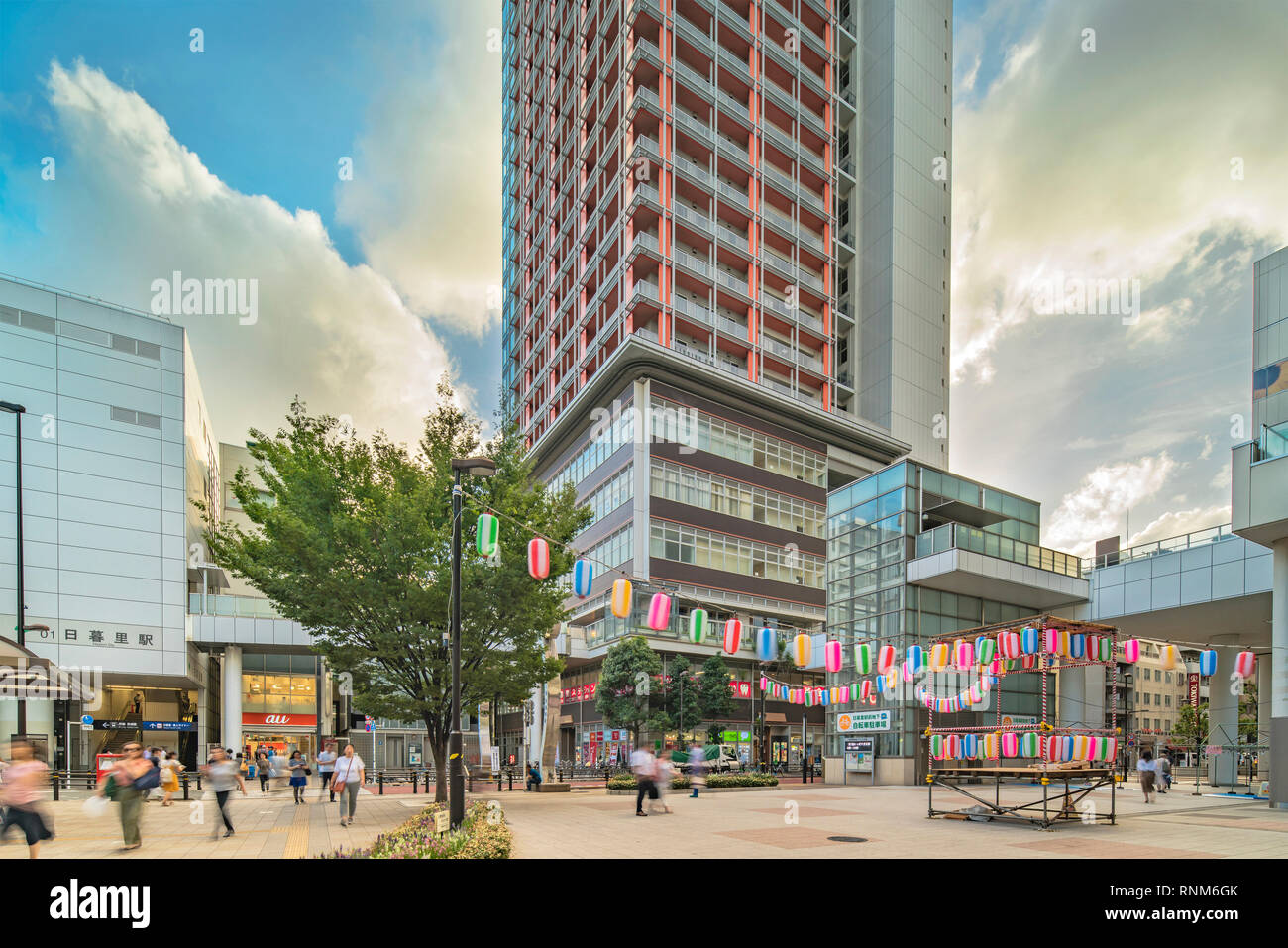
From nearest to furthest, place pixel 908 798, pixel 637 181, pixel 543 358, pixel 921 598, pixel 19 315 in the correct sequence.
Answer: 1. pixel 908 798
2. pixel 921 598
3. pixel 19 315
4. pixel 637 181
5. pixel 543 358

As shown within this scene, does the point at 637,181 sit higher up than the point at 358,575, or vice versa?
the point at 637,181

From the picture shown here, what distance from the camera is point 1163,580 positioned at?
30.9m

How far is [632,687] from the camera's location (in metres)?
44.1

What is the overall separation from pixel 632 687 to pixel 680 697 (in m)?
3.17

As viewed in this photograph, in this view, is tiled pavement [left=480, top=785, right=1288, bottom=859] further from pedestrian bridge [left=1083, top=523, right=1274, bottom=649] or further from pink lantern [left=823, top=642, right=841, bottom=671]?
pedestrian bridge [left=1083, top=523, right=1274, bottom=649]

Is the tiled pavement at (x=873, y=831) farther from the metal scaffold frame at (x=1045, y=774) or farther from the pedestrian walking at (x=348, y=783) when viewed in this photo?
the pedestrian walking at (x=348, y=783)

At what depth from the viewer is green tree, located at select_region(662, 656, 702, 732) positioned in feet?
148

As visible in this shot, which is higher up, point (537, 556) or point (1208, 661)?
point (537, 556)

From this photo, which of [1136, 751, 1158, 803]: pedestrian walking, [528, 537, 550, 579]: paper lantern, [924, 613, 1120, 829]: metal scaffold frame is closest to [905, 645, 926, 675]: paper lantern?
[924, 613, 1120, 829]: metal scaffold frame

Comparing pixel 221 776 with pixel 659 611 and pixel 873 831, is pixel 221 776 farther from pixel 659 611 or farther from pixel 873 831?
pixel 873 831

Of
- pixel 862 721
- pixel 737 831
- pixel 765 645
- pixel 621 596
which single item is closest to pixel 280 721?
pixel 862 721
